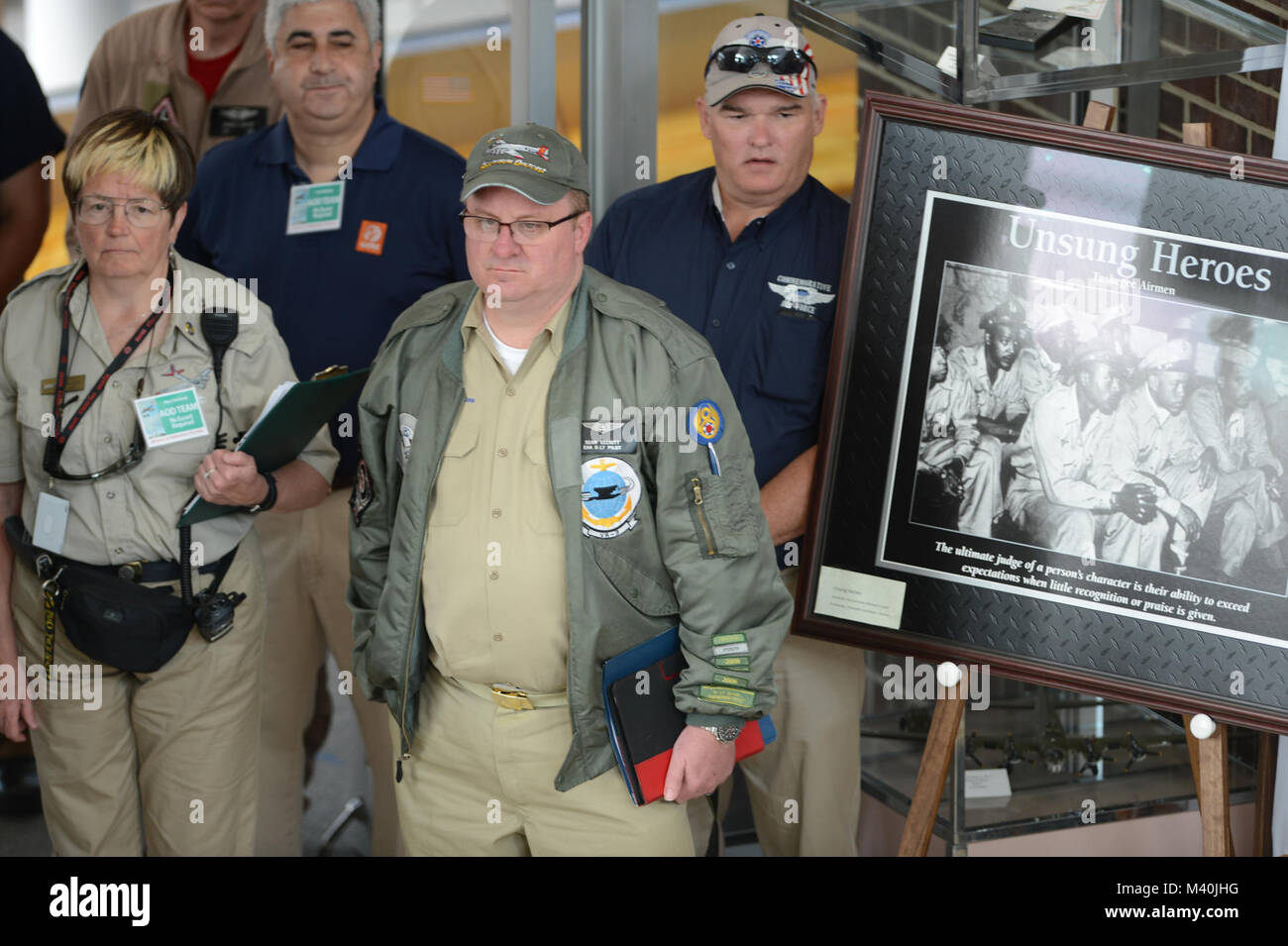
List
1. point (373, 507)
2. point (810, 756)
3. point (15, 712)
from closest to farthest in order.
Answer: point (373, 507), point (15, 712), point (810, 756)

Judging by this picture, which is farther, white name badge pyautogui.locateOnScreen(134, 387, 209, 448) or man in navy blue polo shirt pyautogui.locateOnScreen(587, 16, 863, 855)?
man in navy blue polo shirt pyautogui.locateOnScreen(587, 16, 863, 855)

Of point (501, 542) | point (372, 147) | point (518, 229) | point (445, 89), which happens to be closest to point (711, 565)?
point (501, 542)

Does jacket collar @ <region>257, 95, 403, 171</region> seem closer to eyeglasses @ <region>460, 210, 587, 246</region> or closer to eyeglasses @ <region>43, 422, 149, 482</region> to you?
eyeglasses @ <region>43, 422, 149, 482</region>

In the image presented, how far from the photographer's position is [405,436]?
2.08 meters

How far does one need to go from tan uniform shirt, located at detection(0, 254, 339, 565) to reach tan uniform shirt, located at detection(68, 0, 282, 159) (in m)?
1.33

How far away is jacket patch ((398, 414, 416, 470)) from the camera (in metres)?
2.06

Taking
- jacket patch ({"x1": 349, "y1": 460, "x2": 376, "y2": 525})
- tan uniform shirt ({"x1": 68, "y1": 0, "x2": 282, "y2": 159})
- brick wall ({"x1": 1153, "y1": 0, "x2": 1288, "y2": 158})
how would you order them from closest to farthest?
1. jacket patch ({"x1": 349, "y1": 460, "x2": 376, "y2": 525})
2. brick wall ({"x1": 1153, "y1": 0, "x2": 1288, "y2": 158})
3. tan uniform shirt ({"x1": 68, "y1": 0, "x2": 282, "y2": 159})

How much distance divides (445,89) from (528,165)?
1871 millimetres

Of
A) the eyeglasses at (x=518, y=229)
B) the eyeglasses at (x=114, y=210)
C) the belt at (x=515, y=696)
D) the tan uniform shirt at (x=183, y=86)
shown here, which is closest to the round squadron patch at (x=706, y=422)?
the eyeglasses at (x=518, y=229)

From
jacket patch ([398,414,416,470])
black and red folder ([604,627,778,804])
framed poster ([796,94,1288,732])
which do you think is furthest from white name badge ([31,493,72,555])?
framed poster ([796,94,1288,732])

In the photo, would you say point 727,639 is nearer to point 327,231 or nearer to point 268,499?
point 268,499

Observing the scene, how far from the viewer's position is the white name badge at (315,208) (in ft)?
9.52

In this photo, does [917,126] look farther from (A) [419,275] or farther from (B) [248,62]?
(B) [248,62]

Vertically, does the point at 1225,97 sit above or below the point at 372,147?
above
